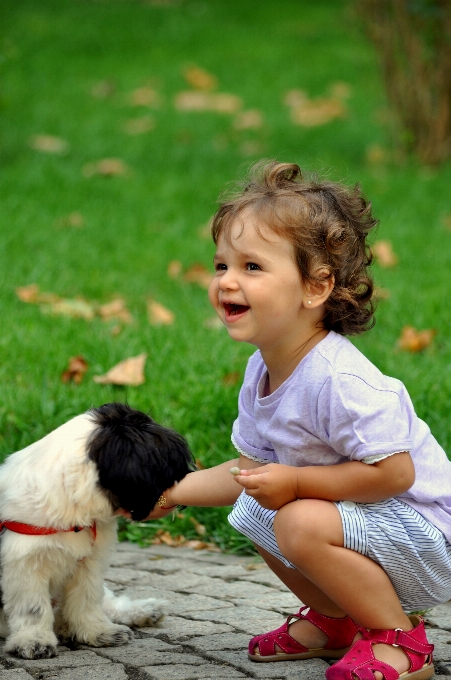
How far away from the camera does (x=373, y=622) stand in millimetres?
2529

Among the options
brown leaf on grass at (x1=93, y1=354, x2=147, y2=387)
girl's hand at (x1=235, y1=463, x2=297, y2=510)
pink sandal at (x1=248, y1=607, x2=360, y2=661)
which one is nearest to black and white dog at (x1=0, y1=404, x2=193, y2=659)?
girl's hand at (x1=235, y1=463, x2=297, y2=510)

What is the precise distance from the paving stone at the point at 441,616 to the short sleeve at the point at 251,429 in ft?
2.67

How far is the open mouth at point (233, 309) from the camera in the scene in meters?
2.66

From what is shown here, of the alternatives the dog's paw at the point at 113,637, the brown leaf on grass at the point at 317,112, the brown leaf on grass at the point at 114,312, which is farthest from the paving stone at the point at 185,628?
the brown leaf on grass at the point at 317,112

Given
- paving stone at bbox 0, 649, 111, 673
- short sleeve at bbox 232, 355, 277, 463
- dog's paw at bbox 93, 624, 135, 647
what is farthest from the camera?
dog's paw at bbox 93, 624, 135, 647

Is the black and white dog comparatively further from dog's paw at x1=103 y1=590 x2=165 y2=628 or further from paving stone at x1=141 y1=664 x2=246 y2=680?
paving stone at x1=141 y1=664 x2=246 y2=680

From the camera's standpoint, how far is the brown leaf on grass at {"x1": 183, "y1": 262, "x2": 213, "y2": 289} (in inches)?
253

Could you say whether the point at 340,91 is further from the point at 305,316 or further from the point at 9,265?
the point at 305,316

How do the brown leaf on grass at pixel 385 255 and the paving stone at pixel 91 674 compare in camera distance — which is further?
the brown leaf on grass at pixel 385 255

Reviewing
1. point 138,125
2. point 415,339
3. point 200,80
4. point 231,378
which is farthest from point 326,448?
point 200,80

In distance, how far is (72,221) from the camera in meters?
7.35

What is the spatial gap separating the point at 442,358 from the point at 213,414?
1370mm

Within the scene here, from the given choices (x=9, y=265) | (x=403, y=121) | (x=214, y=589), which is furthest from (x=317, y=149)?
(x=214, y=589)

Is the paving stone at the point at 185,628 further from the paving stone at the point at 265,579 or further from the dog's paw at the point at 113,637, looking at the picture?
the paving stone at the point at 265,579
